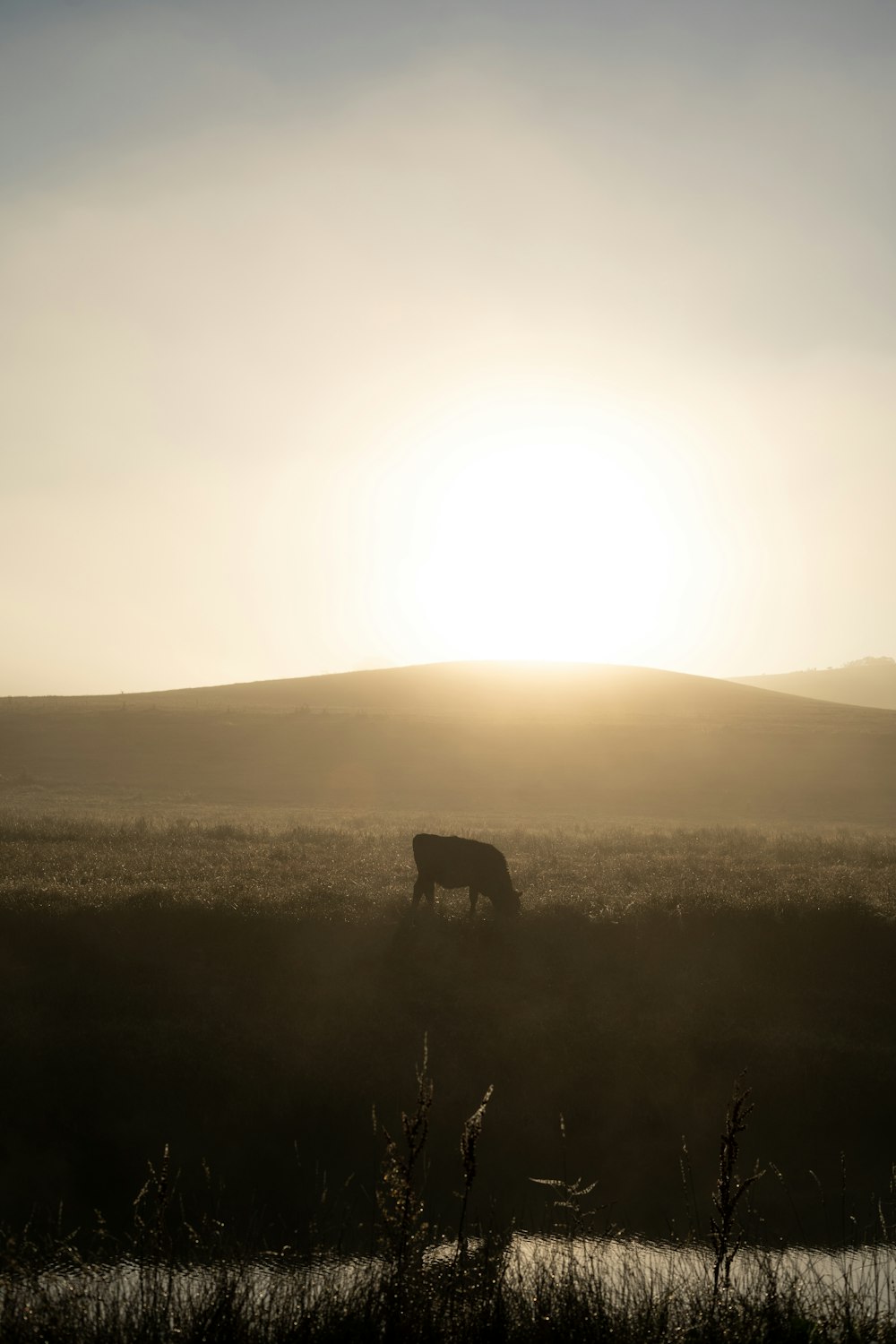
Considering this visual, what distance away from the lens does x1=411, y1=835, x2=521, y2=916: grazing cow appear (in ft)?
61.0

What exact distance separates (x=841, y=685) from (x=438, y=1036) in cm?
18154

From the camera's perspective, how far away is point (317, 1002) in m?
15.9

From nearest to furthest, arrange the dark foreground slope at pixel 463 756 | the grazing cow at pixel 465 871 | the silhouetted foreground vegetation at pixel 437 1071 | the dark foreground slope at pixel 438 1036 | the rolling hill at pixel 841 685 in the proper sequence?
the silhouetted foreground vegetation at pixel 437 1071 → the dark foreground slope at pixel 438 1036 → the grazing cow at pixel 465 871 → the dark foreground slope at pixel 463 756 → the rolling hill at pixel 841 685

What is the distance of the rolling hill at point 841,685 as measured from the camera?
549ft

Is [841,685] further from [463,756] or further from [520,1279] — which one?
[520,1279]

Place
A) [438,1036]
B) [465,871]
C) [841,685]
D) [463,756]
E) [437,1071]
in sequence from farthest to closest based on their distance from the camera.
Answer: [841,685]
[463,756]
[465,871]
[438,1036]
[437,1071]

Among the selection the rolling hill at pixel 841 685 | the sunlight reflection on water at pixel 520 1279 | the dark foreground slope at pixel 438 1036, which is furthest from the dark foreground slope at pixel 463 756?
the rolling hill at pixel 841 685

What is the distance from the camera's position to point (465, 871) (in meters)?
18.6

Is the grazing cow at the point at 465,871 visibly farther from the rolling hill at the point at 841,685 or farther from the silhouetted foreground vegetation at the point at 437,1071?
the rolling hill at the point at 841,685

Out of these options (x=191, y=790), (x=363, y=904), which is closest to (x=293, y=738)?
(x=191, y=790)

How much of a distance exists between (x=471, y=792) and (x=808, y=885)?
29650mm

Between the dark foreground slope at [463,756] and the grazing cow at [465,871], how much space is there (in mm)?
22725

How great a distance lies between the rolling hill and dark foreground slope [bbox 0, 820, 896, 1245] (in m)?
150

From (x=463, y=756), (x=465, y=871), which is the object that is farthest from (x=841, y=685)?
(x=465, y=871)
